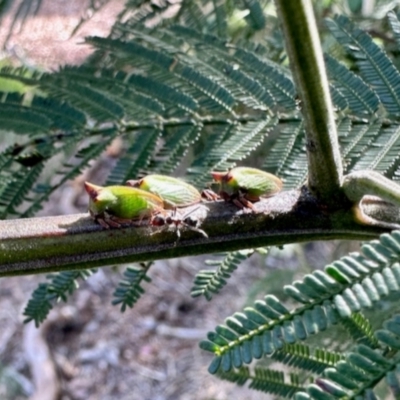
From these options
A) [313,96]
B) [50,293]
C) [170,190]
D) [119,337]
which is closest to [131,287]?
[50,293]

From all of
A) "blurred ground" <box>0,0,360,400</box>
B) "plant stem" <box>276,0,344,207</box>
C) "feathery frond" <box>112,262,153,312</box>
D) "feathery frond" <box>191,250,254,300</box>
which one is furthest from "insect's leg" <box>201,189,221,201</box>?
"blurred ground" <box>0,0,360,400</box>

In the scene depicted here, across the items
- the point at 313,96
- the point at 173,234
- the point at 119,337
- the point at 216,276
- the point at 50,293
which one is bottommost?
the point at 119,337

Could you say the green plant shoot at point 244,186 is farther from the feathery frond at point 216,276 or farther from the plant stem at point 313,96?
the feathery frond at point 216,276

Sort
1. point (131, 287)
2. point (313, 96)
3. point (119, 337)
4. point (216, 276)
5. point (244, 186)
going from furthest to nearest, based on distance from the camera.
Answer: point (119, 337)
point (131, 287)
point (216, 276)
point (244, 186)
point (313, 96)

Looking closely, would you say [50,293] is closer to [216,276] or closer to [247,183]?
[216,276]

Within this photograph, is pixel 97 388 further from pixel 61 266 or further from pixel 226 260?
pixel 61 266

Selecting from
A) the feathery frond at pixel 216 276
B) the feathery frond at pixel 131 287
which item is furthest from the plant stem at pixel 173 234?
the feathery frond at pixel 131 287

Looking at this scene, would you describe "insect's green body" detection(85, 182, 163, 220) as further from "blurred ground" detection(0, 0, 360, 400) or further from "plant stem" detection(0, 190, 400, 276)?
"blurred ground" detection(0, 0, 360, 400)
